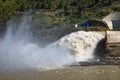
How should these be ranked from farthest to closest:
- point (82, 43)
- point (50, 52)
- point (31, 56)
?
point (82, 43), point (50, 52), point (31, 56)

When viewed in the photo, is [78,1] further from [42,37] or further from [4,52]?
[4,52]

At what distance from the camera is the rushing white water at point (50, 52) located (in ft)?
111

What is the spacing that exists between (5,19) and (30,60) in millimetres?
42597

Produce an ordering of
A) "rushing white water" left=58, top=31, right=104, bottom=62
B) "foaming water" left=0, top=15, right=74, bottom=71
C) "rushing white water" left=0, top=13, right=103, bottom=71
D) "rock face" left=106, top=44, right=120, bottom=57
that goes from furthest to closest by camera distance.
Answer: "rushing white water" left=58, top=31, right=104, bottom=62 < "rock face" left=106, top=44, right=120, bottom=57 < "rushing white water" left=0, top=13, right=103, bottom=71 < "foaming water" left=0, top=15, right=74, bottom=71

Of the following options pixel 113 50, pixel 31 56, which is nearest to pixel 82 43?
pixel 113 50

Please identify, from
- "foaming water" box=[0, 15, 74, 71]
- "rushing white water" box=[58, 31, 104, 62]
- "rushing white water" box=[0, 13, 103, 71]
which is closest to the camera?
"foaming water" box=[0, 15, 74, 71]

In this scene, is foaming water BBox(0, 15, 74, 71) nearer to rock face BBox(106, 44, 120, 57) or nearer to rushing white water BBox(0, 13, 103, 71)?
rushing white water BBox(0, 13, 103, 71)

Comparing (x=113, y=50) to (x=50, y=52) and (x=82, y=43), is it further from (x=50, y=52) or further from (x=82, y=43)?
(x=50, y=52)

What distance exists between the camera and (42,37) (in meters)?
44.0

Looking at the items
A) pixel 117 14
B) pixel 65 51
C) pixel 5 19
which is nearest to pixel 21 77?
pixel 65 51

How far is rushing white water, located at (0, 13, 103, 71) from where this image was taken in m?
33.8

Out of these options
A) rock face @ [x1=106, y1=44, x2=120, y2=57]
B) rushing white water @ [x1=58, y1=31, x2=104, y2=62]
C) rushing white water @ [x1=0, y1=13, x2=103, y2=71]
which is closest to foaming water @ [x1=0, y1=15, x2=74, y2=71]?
rushing white water @ [x1=0, y1=13, x2=103, y2=71]

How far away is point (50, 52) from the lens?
36.7 metres

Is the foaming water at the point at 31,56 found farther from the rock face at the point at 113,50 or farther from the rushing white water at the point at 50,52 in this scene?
the rock face at the point at 113,50
